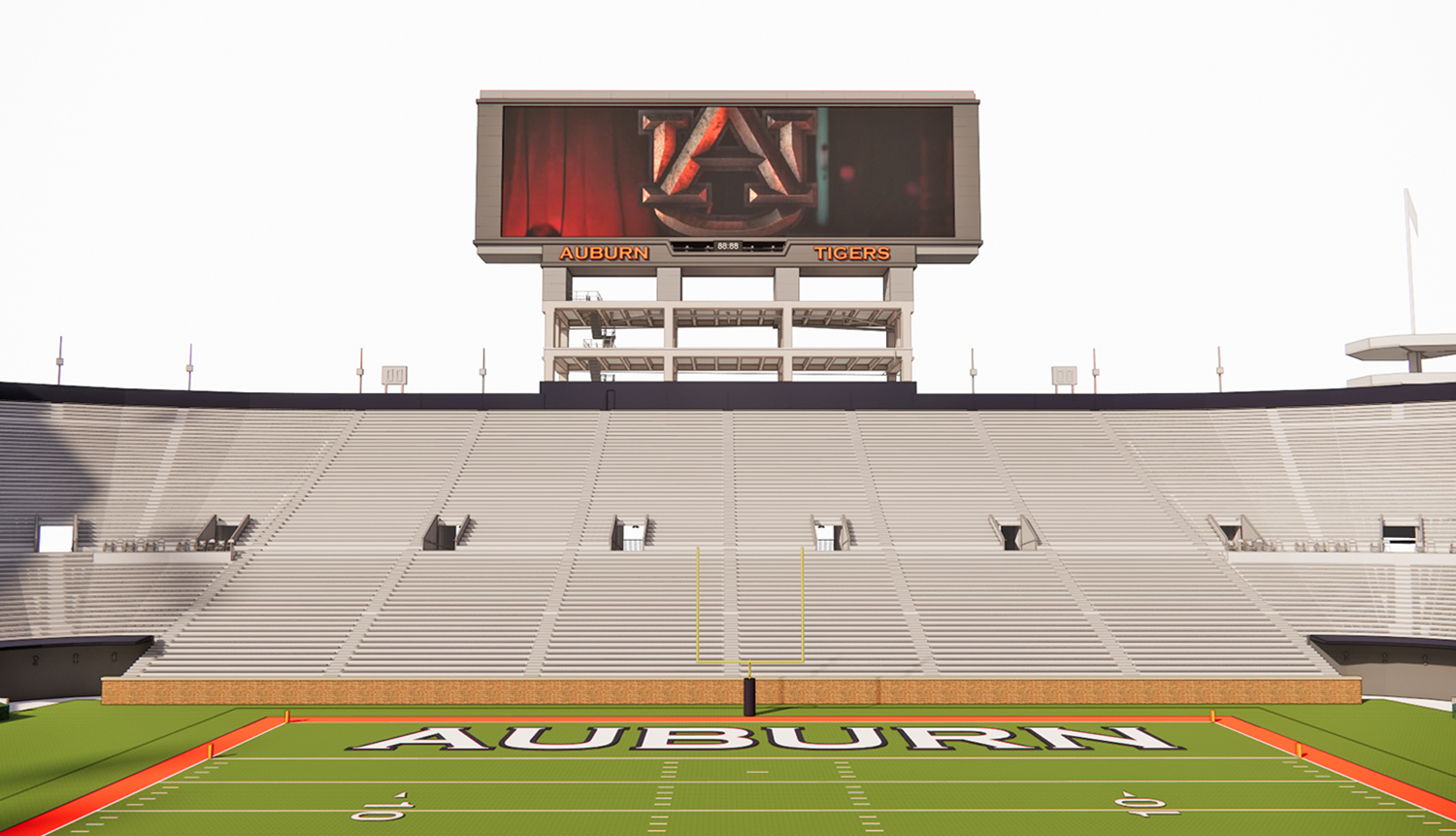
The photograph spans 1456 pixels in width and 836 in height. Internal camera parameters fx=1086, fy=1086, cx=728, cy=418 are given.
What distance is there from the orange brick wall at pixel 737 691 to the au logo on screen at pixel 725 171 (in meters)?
17.5

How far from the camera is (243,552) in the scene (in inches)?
1194

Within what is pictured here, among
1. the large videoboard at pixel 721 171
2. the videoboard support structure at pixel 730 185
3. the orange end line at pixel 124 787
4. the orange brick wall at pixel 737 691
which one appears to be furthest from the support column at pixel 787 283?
the orange end line at pixel 124 787

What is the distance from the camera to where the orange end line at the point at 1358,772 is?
1564 cm

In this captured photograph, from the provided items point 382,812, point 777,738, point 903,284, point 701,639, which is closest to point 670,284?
point 903,284

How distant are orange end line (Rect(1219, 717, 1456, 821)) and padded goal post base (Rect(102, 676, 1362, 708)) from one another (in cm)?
224

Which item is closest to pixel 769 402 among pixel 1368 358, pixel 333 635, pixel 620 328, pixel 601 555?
pixel 620 328

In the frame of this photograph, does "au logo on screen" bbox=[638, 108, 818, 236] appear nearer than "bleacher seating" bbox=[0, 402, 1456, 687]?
No

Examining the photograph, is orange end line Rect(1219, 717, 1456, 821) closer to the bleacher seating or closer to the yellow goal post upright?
the bleacher seating

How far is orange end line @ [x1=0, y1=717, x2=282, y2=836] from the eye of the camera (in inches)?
568

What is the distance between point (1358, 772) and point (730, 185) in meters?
25.7

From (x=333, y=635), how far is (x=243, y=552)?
5490 millimetres

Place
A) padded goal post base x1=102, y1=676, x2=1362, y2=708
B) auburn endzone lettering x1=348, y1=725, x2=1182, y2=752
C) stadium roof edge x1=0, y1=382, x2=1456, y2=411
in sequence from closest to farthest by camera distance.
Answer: auburn endzone lettering x1=348, y1=725, x2=1182, y2=752
padded goal post base x1=102, y1=676, x2=1362, y2=708
stadium roof edge x1=0, y1=382, x2=1456, y2=411

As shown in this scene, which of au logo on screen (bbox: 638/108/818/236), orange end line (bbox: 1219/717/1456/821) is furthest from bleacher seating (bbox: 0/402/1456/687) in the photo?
au logo on screen (bbox: 638/108/818/236)

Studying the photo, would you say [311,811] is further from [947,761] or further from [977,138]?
[977,138]
